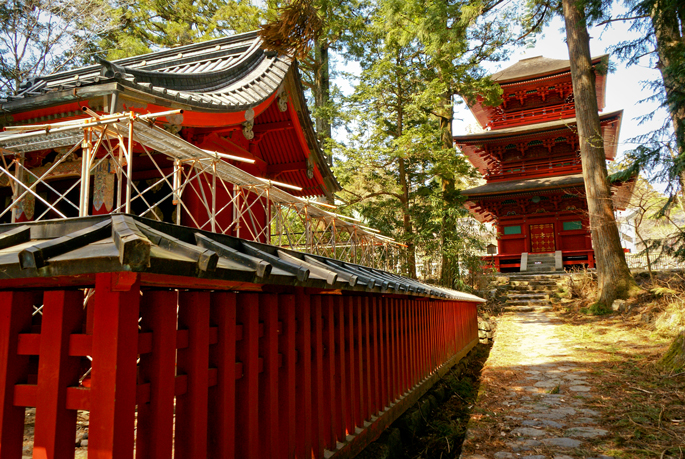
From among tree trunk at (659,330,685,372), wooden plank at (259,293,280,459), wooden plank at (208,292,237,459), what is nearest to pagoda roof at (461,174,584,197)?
tree trunk at (659,330,685,372)

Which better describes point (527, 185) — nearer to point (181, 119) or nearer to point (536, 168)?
point (536, 168)

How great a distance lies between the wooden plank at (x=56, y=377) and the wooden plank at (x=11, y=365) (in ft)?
0.49

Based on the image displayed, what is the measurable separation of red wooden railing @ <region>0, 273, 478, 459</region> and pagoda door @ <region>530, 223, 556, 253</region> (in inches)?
789

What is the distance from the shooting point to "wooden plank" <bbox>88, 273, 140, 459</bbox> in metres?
1.68

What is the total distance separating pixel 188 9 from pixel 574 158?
18.7 m

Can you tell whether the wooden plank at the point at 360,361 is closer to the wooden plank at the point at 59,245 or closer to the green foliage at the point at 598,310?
the wooden plank at the point at 59,245

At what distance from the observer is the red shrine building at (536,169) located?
66.7 ft

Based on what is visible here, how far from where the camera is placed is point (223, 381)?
2338 mm

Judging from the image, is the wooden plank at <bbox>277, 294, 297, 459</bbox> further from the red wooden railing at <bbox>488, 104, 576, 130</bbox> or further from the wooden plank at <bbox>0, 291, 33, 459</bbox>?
the red wooden railing at <bbox>488, 104, 576, 130</bbox>

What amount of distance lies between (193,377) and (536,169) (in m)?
22.6

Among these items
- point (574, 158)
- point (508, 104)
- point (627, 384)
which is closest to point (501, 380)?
point (627, 384)

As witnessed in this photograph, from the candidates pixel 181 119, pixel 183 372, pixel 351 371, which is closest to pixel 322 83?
pixel 181 119

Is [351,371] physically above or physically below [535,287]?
below

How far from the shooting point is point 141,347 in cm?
192
